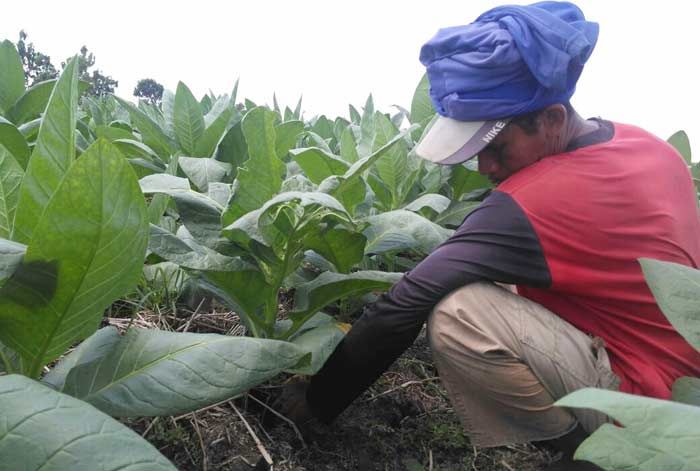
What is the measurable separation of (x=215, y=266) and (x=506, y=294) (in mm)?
740

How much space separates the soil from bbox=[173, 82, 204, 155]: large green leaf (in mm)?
734

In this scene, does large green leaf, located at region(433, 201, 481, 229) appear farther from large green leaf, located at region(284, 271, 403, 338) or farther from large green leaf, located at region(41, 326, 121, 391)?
large green leaf, located at region(41, 326, 121, 391)

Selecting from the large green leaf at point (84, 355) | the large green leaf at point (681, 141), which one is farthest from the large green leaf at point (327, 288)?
the large green leaf at point (681, 141)

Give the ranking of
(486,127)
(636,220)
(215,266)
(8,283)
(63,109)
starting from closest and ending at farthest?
(8,283) < (63,109) < (215,266) < (636,220) < (486,127)

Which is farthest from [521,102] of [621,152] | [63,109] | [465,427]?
[63,109]

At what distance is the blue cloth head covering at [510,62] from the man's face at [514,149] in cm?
6

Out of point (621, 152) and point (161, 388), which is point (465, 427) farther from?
point (161, 388)

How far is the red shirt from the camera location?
60.0 inches

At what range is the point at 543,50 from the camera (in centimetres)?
159

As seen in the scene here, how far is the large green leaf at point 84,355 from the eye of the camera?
1.05 m

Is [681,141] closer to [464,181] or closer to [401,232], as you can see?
[464,181]

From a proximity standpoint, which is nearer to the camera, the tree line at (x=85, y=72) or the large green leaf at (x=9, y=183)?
the large green leaf at (x=9, y=183)

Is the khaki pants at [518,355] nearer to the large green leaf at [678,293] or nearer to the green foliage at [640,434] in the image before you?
the large green leaf at [678,293]

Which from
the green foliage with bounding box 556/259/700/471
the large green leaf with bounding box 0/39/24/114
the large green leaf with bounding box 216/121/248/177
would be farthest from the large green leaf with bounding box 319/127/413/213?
the large green leaf with bounding box 0/39/24/114
